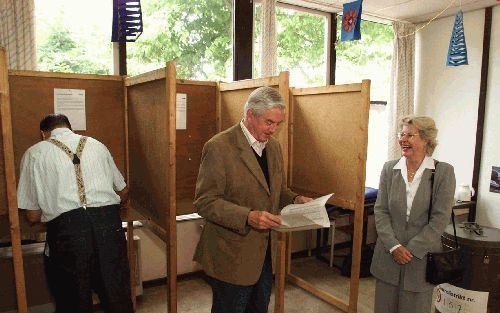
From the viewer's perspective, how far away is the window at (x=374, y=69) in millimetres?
4367

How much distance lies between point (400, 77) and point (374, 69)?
0.36 m

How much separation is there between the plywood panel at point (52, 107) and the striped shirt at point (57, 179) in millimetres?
503

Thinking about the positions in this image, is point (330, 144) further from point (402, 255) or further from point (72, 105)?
point (72, 105)

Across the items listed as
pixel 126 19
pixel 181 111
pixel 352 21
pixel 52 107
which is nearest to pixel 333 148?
pixel 352 21

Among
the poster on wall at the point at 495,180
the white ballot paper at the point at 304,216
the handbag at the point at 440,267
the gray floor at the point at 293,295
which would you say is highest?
the white ballot paper at the point at 304,216

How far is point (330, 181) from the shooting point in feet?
8.46

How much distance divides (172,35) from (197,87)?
29.9 inches

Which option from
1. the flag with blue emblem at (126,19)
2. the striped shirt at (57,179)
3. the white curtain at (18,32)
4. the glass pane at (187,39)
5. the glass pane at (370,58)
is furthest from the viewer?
the glass pane at (370,58)

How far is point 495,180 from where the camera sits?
3871 mm

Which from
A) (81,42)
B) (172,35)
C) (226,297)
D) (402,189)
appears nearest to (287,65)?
(172,35)

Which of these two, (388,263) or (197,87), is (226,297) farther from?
(197,87)

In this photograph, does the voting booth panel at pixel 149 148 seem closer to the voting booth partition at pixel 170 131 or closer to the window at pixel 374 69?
the voting booth partition at pixel 170 131

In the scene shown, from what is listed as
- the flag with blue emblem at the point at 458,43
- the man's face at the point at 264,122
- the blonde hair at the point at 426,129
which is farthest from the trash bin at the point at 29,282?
the flag with blue emblem at the point at 458,43

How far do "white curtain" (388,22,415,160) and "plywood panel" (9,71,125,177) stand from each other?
3197 millimetres
